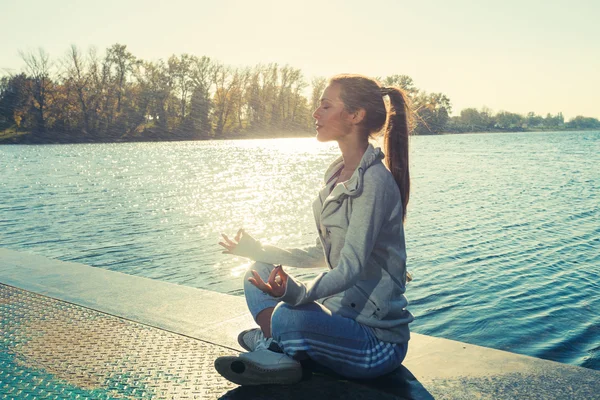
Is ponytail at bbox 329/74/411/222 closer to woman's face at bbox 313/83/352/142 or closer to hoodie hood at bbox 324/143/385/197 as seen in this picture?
woman's face at bbox 313/83/352/142

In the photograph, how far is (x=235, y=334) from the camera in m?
3.45

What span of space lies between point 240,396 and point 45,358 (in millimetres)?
1217

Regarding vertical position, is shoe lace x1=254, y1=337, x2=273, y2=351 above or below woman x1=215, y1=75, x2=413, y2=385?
below

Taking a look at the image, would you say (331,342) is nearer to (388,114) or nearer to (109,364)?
(388,114)

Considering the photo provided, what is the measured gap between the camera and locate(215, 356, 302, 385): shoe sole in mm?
2688

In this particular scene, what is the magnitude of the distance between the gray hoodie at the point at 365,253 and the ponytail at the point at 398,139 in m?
0.13

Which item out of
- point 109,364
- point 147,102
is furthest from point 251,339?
point 147,102

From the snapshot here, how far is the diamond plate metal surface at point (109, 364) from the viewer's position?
2691 millimetres

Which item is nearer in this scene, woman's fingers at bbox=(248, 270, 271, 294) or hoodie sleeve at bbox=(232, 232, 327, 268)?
woman's fingers at bbox=(248, 270, 271, 294)

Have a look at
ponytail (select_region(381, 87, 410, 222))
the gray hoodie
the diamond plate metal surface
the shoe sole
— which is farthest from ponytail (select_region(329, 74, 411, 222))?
the diamond plate metal surface

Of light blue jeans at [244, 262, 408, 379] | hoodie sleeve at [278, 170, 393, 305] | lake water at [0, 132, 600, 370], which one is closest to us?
hoodie sleeve at [278, 170, 393, 305]

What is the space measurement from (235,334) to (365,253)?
4.21 feet

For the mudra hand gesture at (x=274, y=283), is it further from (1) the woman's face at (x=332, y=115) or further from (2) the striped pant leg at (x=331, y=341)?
(1) the woman's face at (x=332, y=115)

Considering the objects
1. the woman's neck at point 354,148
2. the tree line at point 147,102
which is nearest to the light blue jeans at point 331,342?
the woman's neck at point 354,148
